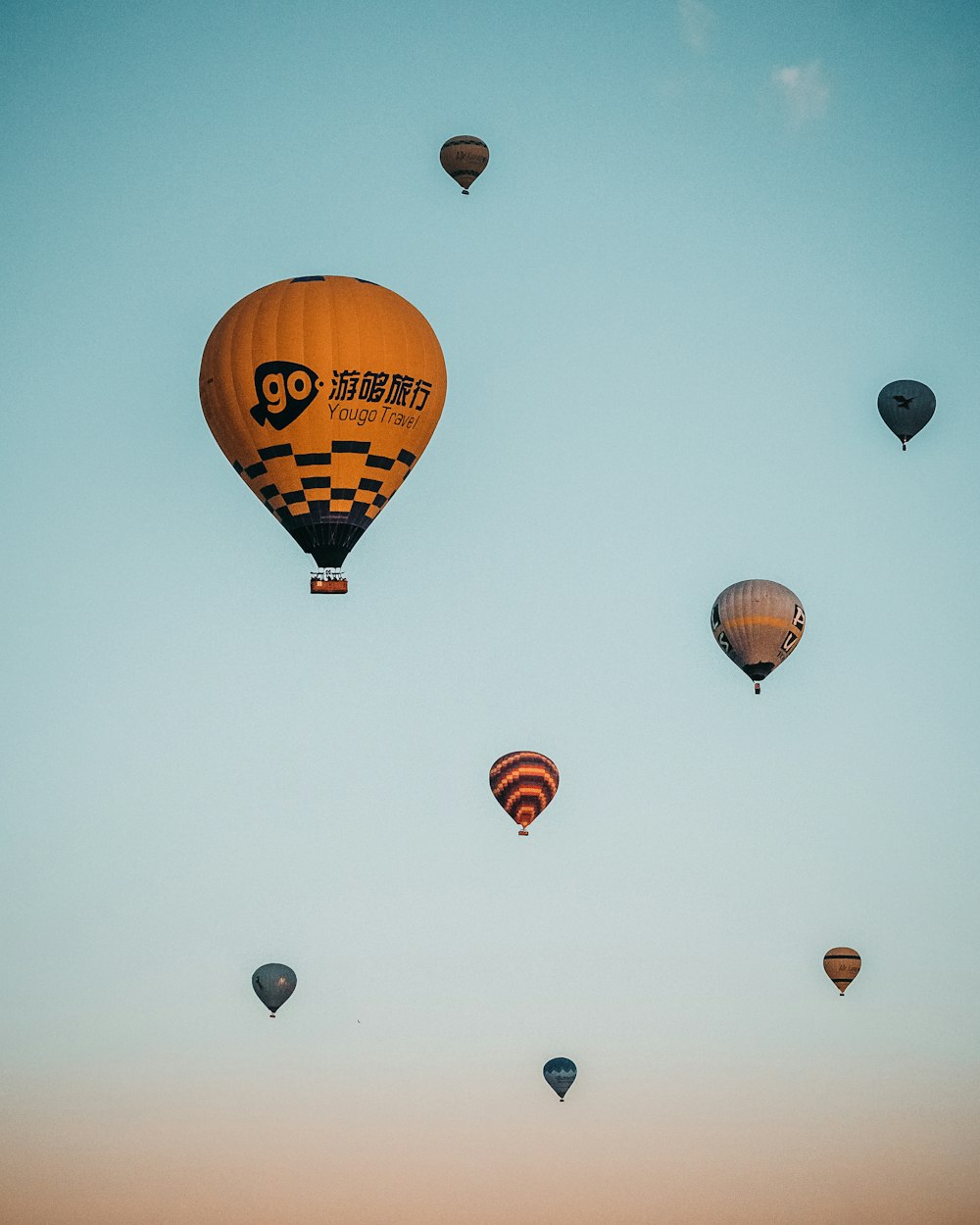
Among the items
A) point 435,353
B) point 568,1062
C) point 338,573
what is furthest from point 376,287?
point 568,1062

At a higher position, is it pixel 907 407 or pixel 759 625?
pixel 907 407

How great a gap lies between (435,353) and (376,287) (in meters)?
1.38

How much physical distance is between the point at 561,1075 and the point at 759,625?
34.4ft

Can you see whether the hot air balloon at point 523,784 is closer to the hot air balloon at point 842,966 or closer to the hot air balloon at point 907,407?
the hot air balloon at point 842,966

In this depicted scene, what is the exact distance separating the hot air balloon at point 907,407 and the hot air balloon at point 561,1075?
47.8 feet

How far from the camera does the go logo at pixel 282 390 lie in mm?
31969

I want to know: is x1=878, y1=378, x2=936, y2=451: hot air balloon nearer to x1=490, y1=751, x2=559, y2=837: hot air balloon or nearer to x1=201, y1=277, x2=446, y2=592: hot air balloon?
x1=490, y1=751, x2=559, y2=837: hot air balloon

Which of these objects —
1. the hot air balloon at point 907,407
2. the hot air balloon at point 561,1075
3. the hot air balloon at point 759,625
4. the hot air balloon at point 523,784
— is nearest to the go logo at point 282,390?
the hot air balloon at point 523,784

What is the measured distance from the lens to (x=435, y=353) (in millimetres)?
33469

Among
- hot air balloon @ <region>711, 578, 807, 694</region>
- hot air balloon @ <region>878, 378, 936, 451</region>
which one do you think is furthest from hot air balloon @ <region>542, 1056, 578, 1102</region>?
hot air balloon @ <region>878, 378, 936, 451</region>

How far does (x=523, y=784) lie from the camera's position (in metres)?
39.8

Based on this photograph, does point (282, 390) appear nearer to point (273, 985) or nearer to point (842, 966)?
point (273, 985)

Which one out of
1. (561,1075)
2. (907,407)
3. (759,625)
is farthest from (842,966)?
(907,407)

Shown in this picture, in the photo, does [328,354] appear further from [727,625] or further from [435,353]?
[727,625]
